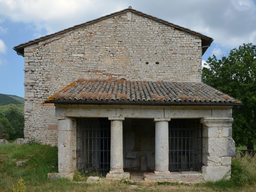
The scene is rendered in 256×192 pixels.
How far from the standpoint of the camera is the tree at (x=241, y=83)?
47.1 ft

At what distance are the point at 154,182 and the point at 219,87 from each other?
11596mm

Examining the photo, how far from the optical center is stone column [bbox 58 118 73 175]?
21.2 ft

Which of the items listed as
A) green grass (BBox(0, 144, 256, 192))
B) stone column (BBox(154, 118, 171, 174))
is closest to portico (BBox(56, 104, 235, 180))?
stone column (BBox(154, 118, 171, 174))

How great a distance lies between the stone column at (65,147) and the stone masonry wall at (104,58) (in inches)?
104

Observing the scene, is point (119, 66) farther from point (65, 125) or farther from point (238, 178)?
point (238, 178)

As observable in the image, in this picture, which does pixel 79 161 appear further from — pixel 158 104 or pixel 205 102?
pixel 205 102

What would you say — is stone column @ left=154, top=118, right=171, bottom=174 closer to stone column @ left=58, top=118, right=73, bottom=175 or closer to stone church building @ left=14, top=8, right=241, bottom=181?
stone church building @ left=14, top=8, right=241, bottom=181

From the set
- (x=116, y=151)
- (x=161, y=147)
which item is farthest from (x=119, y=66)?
Answer: (x=161, y=147)

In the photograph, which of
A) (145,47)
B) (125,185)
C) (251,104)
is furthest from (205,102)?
(251,104)

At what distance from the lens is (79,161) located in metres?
7.52

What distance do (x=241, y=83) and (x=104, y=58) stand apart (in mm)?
12368

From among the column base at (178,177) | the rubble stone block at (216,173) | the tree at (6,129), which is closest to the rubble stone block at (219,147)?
the rubble stone block at (216,173)

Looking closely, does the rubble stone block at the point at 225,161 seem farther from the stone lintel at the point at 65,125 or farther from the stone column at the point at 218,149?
the stone lintel at the point at 65,125

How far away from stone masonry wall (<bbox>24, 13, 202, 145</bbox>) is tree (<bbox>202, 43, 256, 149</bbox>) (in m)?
7.71
